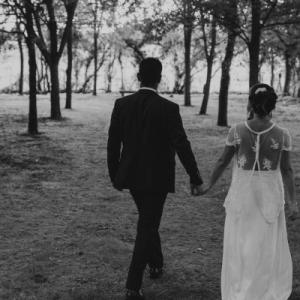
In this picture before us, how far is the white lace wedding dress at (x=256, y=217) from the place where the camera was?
4.20 m

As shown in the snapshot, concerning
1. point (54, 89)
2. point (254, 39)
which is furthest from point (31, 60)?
point (254, 39)

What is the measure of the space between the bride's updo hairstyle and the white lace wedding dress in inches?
5.9

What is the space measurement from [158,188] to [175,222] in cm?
337

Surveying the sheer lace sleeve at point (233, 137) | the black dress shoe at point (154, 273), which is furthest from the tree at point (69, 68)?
the sheer lace sleeve at point (233, 137)

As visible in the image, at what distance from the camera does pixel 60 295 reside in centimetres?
491

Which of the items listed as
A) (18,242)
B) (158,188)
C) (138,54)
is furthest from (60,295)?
(138,54)

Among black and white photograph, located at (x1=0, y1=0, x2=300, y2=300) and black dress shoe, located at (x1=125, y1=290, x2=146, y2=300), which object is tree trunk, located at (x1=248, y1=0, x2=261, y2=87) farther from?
black dress shoe, located at (x1=125, y1=290, x2=146, y2=300)

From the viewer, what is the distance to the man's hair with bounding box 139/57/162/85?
456 centimetres

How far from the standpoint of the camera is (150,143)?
15.0ft

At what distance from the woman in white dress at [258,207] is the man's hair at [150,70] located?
2.84ft

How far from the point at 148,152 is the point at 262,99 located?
1.11 metres

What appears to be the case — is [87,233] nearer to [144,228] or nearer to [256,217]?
[144,228]

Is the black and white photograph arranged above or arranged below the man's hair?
below

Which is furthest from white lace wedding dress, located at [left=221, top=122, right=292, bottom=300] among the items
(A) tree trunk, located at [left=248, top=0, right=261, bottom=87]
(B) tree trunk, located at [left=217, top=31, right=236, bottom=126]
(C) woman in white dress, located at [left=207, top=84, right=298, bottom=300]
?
(B) tree trunk, located at [left=217, top=31, right=236, bottom=126]
